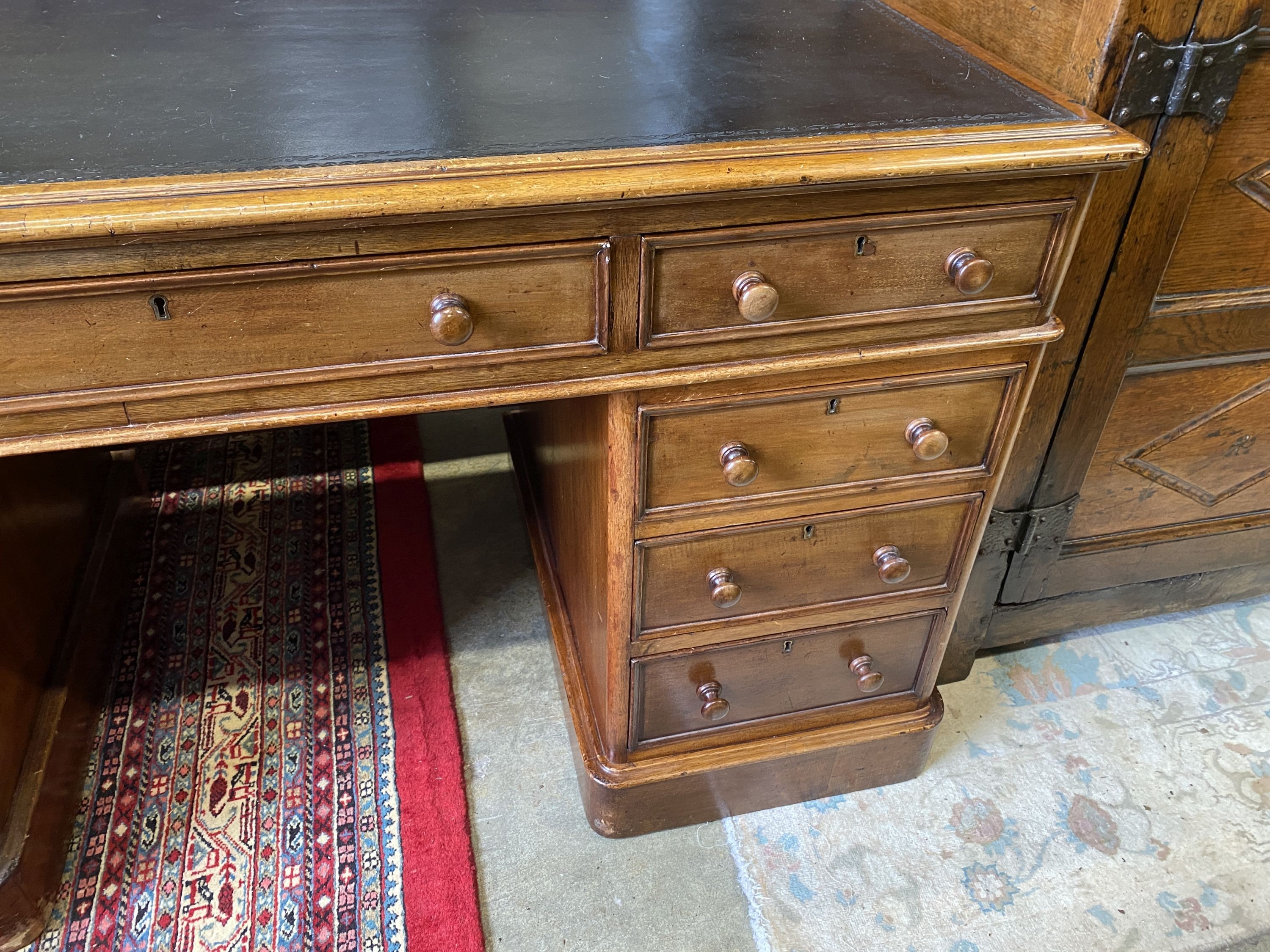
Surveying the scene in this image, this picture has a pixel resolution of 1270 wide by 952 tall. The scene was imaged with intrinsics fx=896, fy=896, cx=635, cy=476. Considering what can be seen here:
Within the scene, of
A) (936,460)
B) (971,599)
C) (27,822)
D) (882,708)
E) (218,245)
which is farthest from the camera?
(971,599)

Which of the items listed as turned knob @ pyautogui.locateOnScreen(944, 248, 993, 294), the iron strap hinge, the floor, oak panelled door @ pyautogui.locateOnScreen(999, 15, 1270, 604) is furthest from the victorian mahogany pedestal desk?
oak panelled door @ pyautogui.locateOnScreen(999, 15, 1270, 604)

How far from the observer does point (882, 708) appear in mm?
1355

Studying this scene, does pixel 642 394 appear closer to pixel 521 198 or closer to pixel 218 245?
pixel 521 198

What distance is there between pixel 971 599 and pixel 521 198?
1.10m

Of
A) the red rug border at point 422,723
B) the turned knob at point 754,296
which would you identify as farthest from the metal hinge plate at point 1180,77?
the red rug border at point 422,723

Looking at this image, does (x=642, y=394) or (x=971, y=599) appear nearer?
(x=642, y=394)

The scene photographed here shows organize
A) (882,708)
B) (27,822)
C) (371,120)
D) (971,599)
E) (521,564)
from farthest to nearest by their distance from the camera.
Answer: (521,564), (971,599), (882,708), (27,822), (371,120)

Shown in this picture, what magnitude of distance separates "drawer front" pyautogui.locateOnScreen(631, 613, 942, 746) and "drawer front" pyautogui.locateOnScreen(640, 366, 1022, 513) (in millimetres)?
262

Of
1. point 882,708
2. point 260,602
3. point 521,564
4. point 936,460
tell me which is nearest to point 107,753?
point 260,602

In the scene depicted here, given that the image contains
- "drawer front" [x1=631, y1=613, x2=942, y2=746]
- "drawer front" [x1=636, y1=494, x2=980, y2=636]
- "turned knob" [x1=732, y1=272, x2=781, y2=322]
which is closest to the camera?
"turned knob" [x1=732, y1=272, x2=781, y2=322]

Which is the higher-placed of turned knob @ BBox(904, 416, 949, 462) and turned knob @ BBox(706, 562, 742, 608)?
turned knob @ BBox(904, 416, 949, 462)

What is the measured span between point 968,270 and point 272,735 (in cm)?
127

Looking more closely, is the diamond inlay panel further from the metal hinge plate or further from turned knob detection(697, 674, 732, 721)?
turned knob detection(697, 674, 732, 721)

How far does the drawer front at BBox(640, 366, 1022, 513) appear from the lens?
981 millimetres
